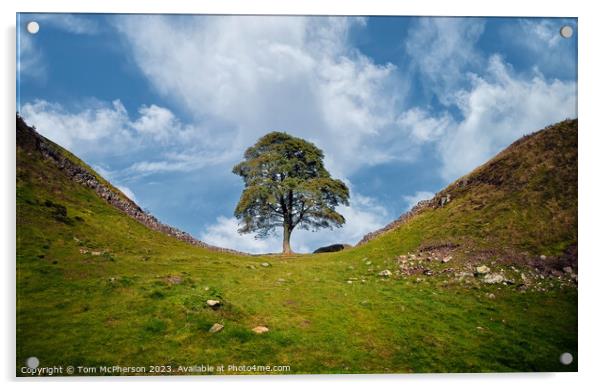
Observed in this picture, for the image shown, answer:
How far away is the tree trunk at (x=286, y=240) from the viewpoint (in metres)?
18.6

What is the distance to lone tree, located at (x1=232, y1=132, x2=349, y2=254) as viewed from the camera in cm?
1644

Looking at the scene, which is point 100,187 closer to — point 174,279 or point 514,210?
point 174,279

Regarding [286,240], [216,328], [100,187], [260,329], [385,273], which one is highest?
[100,187]

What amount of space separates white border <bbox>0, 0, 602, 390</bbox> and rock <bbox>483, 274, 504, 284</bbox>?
2101 millimetres

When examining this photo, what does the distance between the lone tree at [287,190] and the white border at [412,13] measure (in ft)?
17.7

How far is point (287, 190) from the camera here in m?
20.9

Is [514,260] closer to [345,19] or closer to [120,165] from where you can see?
[345,19]

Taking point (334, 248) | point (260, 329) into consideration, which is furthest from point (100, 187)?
point (334, 248)

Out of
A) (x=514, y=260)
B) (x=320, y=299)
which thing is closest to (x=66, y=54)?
(x=320, y=299)

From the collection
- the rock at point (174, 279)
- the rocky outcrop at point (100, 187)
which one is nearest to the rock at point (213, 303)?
the rock at point (174, 279)

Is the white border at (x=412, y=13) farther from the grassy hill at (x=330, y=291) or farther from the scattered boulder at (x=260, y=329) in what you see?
the scattered boulder at (x=260, y=329)

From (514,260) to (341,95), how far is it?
7446mm

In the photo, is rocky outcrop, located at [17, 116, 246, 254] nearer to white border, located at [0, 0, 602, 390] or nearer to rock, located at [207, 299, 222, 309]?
white border, located at [0, 0, 602, 390]

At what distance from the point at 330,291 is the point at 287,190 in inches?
359
